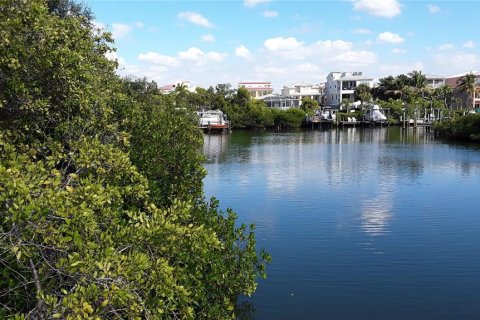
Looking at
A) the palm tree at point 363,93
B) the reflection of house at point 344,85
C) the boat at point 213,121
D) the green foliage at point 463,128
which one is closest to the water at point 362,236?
the green foliage at point 463,128

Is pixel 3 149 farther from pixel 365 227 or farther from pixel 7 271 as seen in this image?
pixel 365 227

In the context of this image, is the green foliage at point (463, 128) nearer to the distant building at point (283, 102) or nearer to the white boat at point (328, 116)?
the white boat at point (328, 116)

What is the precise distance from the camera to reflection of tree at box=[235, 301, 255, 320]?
1290 centimetres

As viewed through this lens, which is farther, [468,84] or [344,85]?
[344,85]

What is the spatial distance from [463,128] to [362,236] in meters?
56.7

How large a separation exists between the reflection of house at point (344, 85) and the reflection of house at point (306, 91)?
8.57 meters

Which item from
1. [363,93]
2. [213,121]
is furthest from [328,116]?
[213,121]

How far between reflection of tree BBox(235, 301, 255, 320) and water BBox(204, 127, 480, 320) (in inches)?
3.0

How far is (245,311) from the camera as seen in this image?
523 inches

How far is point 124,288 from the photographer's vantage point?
5559 mm

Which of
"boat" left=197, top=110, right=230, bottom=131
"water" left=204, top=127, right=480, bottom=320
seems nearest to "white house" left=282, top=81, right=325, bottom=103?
"boat" left=197, top=110, right=230, bottom=131

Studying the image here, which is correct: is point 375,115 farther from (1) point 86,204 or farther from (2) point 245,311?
(1) point 86,204

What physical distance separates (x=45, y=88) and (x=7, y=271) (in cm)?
348

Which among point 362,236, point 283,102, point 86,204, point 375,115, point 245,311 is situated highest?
point 283,102
